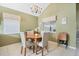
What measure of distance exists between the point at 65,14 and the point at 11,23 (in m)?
1.23

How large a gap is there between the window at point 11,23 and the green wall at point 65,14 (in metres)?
0.52

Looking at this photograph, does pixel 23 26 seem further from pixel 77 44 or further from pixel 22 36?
pixel 77 44

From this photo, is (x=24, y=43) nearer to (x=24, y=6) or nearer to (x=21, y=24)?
(x=21, y=24)

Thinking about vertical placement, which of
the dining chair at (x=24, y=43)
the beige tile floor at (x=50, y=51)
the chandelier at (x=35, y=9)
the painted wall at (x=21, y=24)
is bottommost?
the beige tile floor at (x=50, y=51)

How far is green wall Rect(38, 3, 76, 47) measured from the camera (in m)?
2.25

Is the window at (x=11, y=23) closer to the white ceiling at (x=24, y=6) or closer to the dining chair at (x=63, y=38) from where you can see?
the white ceiling at (x=24, y=6)

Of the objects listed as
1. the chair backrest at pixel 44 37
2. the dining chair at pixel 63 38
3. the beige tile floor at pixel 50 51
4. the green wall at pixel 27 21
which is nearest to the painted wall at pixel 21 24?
the green wall at pixel 27 21

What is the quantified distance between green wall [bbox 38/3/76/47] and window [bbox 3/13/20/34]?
520 millimetres

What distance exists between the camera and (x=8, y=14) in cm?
221

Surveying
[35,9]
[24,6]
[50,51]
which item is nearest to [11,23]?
[24,6]

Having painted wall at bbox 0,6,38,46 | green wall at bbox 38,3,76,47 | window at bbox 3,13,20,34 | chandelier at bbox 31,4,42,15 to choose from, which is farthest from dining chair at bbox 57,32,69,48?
window at bbox 3,13,20,34

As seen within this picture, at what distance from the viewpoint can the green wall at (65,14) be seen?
88.5 inches

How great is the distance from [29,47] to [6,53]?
1.74ft

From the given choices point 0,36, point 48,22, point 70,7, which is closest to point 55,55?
point 48,22
